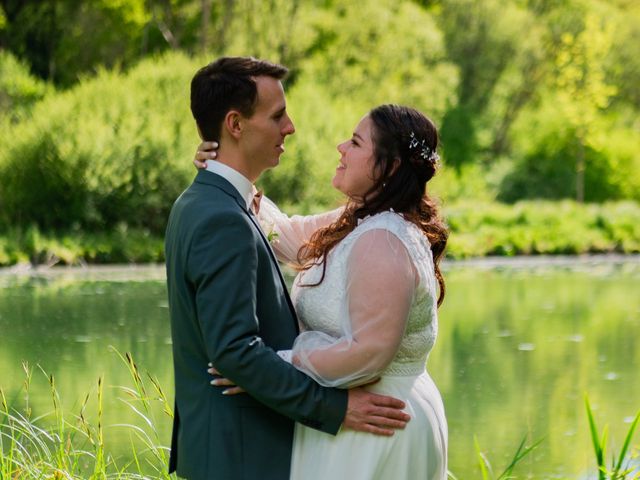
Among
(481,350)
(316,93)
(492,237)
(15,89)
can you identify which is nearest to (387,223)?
(481,350)

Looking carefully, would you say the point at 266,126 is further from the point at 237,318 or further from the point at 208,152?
the point at 237,318

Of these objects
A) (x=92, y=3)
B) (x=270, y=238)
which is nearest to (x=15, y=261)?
(x=270, y=238)

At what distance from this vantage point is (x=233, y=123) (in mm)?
2938

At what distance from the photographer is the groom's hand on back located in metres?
2.92

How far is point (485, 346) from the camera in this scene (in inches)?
470

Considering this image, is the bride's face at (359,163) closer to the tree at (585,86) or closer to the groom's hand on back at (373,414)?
the groom's hand on back at (373,414)

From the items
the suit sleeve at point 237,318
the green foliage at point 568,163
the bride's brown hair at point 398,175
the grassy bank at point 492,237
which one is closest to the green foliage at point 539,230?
the grassy bank at point 492,237

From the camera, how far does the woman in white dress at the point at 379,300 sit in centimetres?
283

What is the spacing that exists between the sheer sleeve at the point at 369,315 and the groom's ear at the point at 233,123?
0.41m

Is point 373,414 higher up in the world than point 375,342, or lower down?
lower down

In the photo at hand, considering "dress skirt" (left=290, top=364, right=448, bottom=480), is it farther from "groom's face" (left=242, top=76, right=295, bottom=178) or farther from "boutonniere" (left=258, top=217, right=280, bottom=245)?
"boutonniere" (left=258, top=217, right=280, bottom=245)

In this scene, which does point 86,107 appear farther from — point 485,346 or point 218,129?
point 218,129

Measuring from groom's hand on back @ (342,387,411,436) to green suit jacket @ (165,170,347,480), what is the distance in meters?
0.03

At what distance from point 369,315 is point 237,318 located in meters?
0.32
